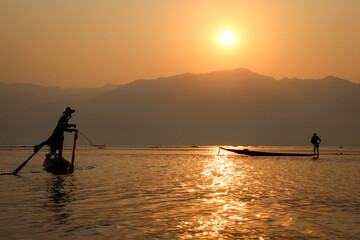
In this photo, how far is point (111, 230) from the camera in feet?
33.7

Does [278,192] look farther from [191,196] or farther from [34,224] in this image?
[34,224]

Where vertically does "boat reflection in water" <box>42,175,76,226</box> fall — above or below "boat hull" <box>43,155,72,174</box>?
below

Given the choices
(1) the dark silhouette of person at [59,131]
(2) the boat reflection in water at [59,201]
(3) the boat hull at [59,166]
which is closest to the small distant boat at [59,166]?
(3) the boat hull at [59,166]

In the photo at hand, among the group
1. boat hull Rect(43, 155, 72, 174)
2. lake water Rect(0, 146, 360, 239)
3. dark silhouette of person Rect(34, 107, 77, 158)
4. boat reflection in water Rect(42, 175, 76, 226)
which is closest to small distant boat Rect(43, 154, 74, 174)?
boat hull Rect(43, 155, 72, 174)

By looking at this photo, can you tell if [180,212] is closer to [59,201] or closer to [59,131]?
[59,201]

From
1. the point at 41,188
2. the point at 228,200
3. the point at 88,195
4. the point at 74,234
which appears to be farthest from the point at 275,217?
the point at 41,188

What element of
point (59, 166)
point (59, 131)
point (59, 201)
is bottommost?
point (59, 201)

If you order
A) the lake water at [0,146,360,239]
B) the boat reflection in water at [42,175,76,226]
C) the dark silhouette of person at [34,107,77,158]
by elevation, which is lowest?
the boat reflection in water at [42,175,76,226]

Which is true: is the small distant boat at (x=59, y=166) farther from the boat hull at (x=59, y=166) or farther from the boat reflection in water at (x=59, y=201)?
the boat reflection in water at (x=59, y=201)

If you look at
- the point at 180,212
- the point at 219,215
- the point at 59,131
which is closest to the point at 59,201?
the point at 180,212

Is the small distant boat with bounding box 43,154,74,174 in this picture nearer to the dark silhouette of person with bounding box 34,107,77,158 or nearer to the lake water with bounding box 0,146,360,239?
the dark silhouette of person with bounding box 34,107,77,158

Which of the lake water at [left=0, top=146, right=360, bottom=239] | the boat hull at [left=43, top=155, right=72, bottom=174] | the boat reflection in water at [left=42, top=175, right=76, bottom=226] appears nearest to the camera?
the lake water at [left=0, top=146, right=360, bottom=239]

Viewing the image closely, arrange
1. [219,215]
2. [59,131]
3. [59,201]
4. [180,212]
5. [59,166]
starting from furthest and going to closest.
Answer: [59,131], [59,166], [59,201], [180,212], [219,215]

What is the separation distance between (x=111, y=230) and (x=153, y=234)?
1.17m
